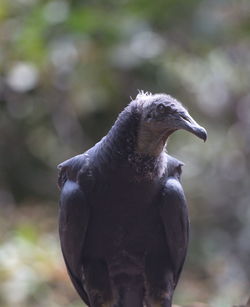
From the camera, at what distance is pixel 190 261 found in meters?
8.31

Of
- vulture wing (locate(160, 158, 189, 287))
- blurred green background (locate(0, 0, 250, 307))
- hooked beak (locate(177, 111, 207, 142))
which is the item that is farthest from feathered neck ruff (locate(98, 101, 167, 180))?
blurred green background (locate(0, 0, 250, 307))

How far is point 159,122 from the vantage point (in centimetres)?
375

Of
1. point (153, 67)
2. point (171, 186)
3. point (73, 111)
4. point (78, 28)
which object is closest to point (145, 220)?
point (171, 186)

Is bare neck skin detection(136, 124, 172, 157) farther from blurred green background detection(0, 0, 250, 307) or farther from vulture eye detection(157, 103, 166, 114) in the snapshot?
blurred green background detection(0, 0, 250, 307)

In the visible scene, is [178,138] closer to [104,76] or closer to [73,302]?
[104,76]

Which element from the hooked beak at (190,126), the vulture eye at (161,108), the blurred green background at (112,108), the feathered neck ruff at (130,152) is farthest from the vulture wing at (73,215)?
the blurred green background at (112,108)

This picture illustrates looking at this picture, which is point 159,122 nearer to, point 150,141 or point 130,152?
point 150,141

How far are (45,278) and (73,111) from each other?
95.8 inches

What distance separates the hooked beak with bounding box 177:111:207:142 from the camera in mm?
3590

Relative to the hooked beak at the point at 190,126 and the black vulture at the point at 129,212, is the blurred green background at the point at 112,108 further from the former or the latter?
the hooked beak at the point at 190,126

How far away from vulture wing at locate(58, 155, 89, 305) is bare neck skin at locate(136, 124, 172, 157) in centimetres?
36

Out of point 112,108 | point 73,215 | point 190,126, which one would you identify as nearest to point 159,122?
point 190,126

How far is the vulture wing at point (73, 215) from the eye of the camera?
3.97m

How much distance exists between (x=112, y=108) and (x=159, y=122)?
16.3 ft
